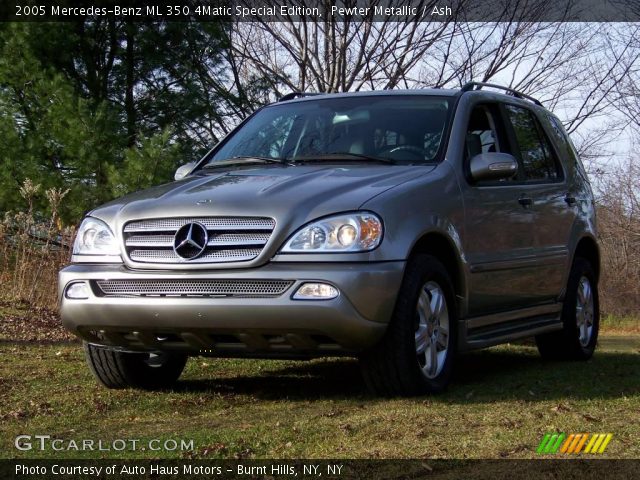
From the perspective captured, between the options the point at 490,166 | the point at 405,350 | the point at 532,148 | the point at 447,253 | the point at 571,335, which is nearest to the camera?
the point at 405,350

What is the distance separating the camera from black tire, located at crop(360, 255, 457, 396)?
5.29 metres

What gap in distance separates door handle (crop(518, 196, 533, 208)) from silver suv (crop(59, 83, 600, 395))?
0.02m

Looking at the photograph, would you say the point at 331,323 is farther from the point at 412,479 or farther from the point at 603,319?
the point at 603,319

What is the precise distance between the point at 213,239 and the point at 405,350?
115 centimetres

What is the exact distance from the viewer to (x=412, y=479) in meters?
3.85

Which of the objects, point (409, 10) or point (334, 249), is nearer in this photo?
point (334, 249)

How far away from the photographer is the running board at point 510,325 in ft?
20.4

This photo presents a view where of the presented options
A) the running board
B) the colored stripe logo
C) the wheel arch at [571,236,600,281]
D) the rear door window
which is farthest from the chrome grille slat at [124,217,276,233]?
the wheel arch at [571,236,600,281]

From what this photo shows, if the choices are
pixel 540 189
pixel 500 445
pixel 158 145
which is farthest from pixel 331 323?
pixel 158 145

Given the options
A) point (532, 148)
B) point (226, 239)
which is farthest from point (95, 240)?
point (532, 148)

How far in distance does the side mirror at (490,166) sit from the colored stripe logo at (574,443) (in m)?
2.07

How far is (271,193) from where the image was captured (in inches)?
209

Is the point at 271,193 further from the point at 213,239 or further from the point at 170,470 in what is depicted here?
the point at 170,470

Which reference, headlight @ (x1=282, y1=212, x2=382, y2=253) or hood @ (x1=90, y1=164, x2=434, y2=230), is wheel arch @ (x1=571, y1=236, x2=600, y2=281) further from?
headlight @ (x1=282, y1=212, x2=382, y2=253)
